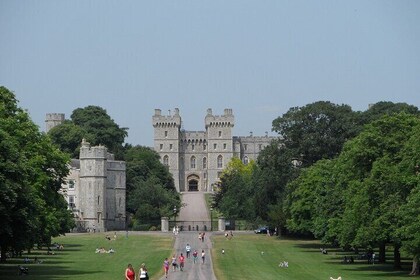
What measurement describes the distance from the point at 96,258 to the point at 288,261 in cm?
1176

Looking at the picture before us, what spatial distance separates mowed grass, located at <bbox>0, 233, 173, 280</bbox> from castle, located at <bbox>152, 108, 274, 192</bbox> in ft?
295

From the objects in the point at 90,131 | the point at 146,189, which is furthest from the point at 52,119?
the point at 146,189

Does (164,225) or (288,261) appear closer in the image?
(288,261)

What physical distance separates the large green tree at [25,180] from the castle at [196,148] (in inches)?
4742

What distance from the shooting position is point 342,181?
2591 inches

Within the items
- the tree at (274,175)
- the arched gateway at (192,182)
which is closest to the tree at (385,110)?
the tree at (274,175)

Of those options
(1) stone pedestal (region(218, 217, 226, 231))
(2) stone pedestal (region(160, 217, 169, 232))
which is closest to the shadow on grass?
(2) stone pedestal (region(160, 217, 169, 232))

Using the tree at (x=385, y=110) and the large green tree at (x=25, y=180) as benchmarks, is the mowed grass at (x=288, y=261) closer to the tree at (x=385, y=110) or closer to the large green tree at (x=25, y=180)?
the large green tree at (x=25, y=180)

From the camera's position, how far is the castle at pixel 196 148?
7402 inches

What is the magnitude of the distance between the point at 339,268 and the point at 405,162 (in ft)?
30.0

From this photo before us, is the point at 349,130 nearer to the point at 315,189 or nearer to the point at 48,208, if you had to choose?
the point at 315,189

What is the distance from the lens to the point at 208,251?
2960 inches

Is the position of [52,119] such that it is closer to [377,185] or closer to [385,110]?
[385,110]

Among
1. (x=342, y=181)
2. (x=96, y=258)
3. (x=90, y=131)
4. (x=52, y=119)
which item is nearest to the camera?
(x=342, y=181)
